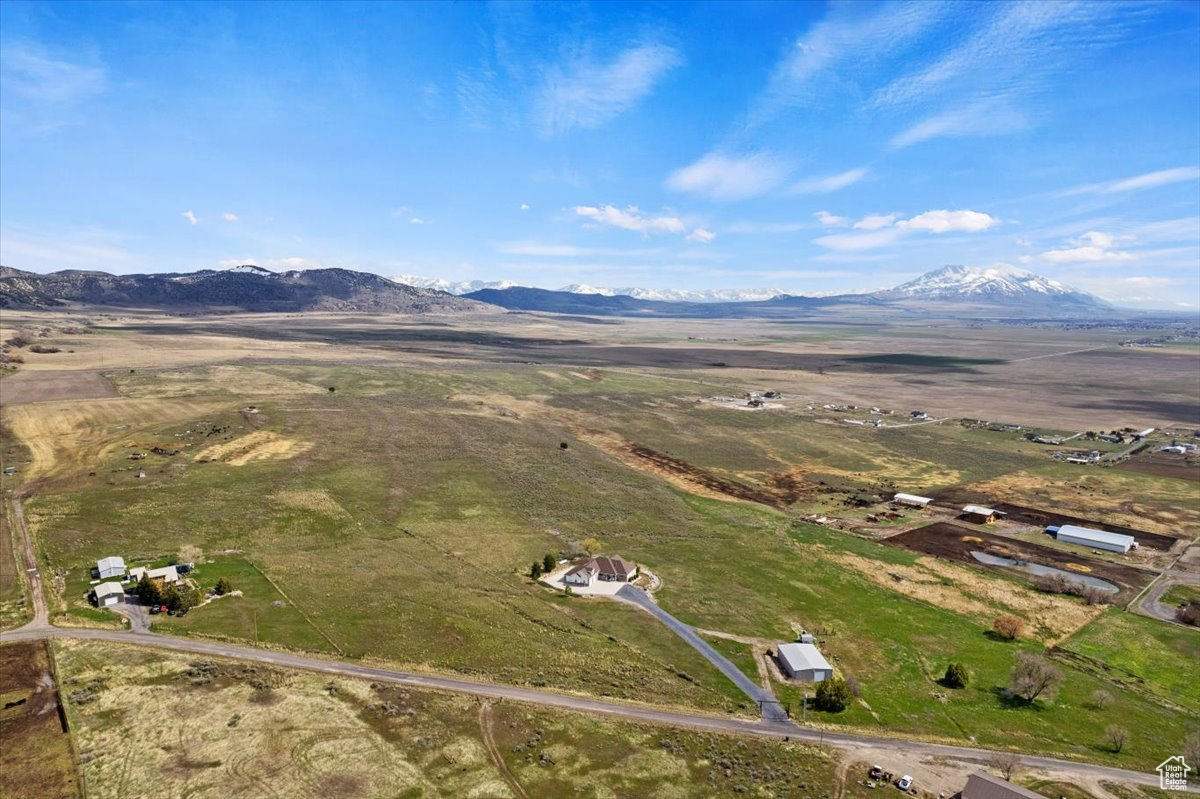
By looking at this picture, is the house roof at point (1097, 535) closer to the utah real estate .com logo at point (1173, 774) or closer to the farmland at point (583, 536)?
the farmland at point (583, 536)

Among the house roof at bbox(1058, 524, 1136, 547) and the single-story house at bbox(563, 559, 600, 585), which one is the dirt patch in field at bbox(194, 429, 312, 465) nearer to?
the single-story house at bbox(563, 559, 600, 585)

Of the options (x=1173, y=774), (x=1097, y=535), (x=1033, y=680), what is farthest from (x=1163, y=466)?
(x=1173, y=774)

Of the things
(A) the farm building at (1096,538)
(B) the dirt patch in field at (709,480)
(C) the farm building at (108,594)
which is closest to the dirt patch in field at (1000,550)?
(A) the farm building at (1096,538)

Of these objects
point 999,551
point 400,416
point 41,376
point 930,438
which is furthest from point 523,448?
point 41,376

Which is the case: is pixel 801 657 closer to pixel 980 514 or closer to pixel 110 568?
pixel 980 514

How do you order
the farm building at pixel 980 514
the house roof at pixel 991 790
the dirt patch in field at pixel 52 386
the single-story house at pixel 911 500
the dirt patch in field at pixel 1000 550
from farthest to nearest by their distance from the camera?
the dirt patch in field at pixel 52 386, the single-story house at pixel 911 500, the farm building at pixel 980 514, the dirt patch in field at pixel 1000 550, the house roof at pixel 991 790
